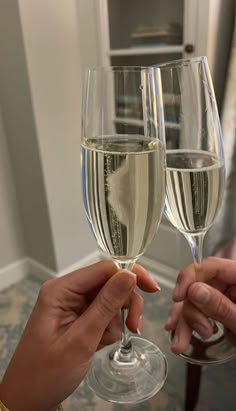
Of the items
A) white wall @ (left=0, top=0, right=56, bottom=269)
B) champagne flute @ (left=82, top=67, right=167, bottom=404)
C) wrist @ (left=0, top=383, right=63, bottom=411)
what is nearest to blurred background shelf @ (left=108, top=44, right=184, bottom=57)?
white wall @ (left=0, top=0, right=56, bottom=269)

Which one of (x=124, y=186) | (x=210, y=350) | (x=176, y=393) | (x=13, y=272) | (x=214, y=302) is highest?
(x=124, y=186)

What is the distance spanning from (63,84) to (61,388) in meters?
1.16

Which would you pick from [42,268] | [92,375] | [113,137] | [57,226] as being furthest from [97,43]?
[92,375]

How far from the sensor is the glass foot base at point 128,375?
604mm

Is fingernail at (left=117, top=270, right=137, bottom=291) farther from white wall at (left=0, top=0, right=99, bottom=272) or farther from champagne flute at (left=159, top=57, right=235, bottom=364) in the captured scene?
white wall at (left=0, top=0, right=99, bottom=272)

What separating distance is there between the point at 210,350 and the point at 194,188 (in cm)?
35

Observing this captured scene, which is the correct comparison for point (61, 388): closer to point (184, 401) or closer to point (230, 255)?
point (184, 401)

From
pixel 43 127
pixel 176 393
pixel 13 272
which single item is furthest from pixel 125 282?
pixel 13 272

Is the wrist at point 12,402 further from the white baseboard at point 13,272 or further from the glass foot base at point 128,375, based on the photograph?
the white baseboard at point 13,272

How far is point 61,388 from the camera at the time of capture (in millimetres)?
538

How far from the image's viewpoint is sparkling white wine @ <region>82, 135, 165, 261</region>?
18.0 inches

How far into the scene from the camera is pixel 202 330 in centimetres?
70

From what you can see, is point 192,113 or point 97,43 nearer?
point 192,113

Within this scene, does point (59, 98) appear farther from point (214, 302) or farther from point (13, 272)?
point (214, 302)
